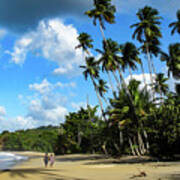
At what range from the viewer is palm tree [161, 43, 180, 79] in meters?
40.0

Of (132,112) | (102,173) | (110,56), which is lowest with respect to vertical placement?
(102,173)

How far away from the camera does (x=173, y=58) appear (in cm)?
4038

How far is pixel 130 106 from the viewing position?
30.0 metres

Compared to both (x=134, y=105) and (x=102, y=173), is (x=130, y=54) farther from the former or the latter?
(x=102, y=173)

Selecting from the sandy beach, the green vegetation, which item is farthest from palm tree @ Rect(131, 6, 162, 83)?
the sandy beach

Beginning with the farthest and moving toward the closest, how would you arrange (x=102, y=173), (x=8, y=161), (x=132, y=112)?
(x=8, y=161), (x=132, y=112), (x=102, y=173)

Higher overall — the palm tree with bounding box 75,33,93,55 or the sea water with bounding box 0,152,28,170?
the palm tree with bounding box 75,33,93,55

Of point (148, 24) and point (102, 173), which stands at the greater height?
point (148, 24)

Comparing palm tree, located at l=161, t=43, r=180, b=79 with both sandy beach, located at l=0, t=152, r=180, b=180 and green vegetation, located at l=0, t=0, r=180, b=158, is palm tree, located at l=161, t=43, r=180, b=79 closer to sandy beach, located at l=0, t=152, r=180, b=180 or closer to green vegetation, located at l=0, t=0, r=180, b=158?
green vegetation, located at l=0, t=0, r=180, b=158

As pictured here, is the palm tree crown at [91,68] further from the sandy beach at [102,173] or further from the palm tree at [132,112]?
the sandy beach at [102,173]

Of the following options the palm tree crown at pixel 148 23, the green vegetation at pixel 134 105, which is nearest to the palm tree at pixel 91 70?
the green vegetation at pixel 134 105

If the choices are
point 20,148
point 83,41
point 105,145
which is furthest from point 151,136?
point 20,148

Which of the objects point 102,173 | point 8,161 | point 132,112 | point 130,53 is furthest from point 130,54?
point 8,161

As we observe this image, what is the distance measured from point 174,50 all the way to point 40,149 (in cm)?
6610
